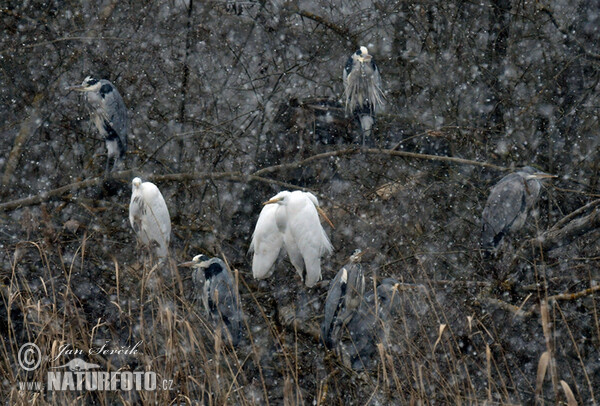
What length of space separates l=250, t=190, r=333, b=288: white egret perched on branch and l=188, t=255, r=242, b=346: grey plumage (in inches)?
Result: 13.1

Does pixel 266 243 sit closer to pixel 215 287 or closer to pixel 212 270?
pixel 212 270

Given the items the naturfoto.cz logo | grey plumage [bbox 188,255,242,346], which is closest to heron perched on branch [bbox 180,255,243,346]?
grey plumage [bbox 188,255,242,346]

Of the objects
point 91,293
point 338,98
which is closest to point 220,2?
point 338,98

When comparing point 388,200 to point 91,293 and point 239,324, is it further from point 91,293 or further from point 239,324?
point 91,293

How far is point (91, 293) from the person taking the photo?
14.5 ft

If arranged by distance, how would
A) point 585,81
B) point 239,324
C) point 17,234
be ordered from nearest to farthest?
point 239,324, point 17,234, point 585,81

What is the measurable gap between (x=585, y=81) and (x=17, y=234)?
178 inches

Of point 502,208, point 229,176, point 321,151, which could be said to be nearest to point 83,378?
point 229,176

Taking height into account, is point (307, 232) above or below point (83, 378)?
below

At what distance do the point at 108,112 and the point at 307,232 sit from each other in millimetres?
2012

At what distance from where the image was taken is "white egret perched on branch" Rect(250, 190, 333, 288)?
4461 millimetres

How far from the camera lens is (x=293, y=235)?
4562mm

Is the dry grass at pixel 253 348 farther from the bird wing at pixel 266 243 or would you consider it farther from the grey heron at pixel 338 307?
the bird wing at pixel 266 243

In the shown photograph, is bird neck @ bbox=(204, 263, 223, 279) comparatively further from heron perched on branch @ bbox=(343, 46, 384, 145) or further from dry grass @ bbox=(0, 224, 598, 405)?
heron perched on branch @ bbox=(343, 46, 384, 145)
